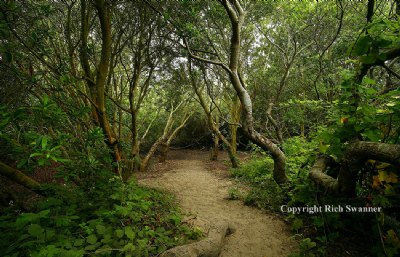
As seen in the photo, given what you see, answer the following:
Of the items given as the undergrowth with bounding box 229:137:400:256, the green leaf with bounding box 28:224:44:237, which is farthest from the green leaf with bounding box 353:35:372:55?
the green leaf with bounding box 28:224:44:237

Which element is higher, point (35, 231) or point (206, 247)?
point (35, 231)

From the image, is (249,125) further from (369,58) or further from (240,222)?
(369,58)

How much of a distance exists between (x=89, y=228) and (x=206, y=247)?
1628 millimetres

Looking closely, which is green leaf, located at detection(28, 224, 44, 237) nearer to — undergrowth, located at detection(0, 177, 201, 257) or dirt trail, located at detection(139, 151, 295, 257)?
undergrowth, located at detection(0, 177, 201, 257)

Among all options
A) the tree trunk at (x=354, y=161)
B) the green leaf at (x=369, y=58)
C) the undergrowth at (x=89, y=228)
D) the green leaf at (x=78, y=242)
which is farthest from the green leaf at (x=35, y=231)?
the green leaf at (x=369, y=58)

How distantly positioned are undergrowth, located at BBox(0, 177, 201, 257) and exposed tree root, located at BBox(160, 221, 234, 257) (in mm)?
211

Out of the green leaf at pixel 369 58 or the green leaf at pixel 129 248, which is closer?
the green leaf at pixel 369 58

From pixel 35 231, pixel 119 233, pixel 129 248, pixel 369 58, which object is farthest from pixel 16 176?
pixel 369 58

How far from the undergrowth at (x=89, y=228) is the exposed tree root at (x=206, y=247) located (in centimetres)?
21

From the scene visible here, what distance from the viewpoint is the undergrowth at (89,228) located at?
2195 mm

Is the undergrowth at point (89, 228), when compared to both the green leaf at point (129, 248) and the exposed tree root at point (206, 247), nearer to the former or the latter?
the green leaf at point (129, 248)

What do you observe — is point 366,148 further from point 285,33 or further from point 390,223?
point 285,33

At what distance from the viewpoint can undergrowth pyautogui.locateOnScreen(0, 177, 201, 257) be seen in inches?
86.4

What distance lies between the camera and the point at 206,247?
10.2ft
